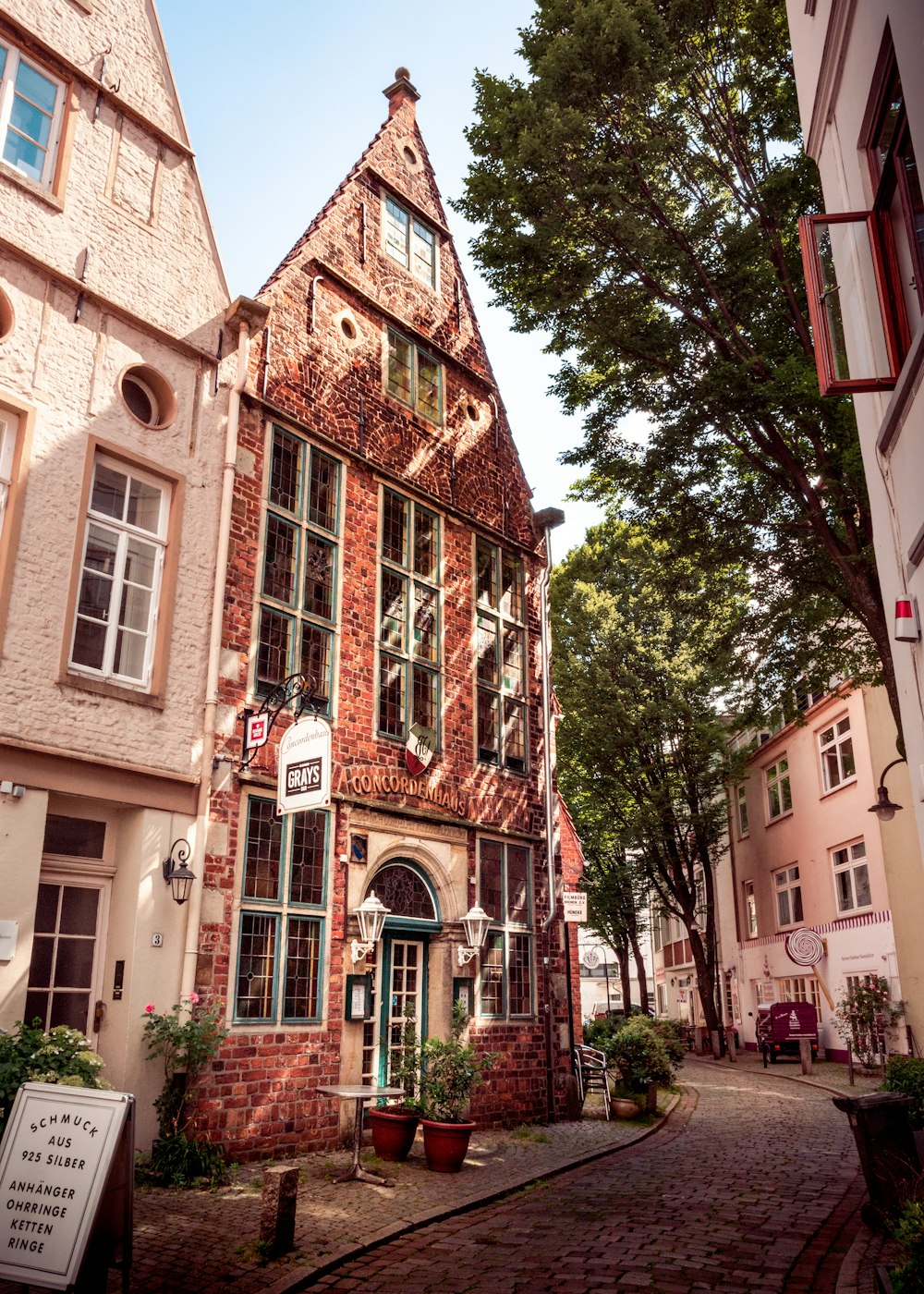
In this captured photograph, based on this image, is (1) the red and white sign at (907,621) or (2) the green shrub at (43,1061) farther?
(2) the green shrub at (43,1061)

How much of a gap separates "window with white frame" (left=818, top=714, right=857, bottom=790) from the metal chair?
1180 cm

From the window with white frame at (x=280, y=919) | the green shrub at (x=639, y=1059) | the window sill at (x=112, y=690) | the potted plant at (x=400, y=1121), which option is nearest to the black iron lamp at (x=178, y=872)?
the window with white frame at (x=280, y=919)

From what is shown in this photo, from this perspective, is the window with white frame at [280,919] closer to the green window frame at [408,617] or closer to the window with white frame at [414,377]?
the green window frame at [408,617]

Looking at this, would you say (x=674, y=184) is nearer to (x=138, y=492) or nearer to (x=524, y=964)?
(x=138, y=492)

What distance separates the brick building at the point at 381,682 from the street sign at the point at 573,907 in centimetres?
28

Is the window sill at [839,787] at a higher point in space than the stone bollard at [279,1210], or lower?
higher

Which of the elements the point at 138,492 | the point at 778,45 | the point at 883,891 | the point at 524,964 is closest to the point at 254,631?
the point at 138,492

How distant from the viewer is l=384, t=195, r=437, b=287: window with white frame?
15586mm

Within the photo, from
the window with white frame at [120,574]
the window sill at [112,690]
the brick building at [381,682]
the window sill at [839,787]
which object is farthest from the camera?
the window sill at [839,787]

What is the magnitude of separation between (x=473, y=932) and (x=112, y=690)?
5888mm

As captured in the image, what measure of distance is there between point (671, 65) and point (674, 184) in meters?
1.37

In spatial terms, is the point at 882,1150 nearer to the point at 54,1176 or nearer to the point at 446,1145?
the point at 446,1145

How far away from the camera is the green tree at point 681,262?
35.9ft

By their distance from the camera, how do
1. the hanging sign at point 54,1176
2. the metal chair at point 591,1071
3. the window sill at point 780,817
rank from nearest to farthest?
1. the hanging sign at point 54,1176
2. the metal chair at point 591,1071
3. the window sill at point 780,817
